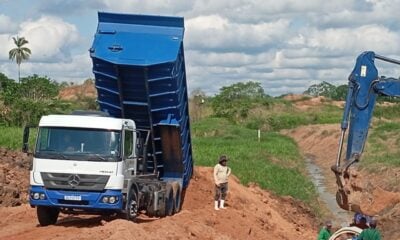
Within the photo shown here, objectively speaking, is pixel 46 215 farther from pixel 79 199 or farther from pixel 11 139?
pixel 11 139

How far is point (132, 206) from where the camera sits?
17.2 meters

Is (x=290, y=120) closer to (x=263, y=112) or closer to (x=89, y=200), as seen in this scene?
(x=263, y=112)

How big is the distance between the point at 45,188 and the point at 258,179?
19147mm

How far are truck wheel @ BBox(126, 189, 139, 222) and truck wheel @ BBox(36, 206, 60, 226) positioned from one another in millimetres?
1809

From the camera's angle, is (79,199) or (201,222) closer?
(79,199)

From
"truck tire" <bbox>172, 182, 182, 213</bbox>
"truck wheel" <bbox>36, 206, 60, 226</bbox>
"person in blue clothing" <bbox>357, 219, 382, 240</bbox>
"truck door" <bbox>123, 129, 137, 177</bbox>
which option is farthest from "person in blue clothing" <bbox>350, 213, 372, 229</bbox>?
"truck wheel" <bbox>36, 206, 60, 226</bbox>

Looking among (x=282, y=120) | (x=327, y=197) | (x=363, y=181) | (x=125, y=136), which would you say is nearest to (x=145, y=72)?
(x=125, y=136)

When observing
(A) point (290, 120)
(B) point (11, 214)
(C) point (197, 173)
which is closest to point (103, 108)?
(B) point (11, 214)

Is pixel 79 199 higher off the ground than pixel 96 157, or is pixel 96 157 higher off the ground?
pixel 96 157

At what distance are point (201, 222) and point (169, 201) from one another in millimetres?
2186

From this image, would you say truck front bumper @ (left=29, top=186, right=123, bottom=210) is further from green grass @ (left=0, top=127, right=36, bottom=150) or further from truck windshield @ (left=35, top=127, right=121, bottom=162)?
green grass @ (left=0, top=127, right=36, bottom=150)

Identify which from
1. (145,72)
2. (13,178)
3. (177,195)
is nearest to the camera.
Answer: (145,72)

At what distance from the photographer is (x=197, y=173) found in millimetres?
25750

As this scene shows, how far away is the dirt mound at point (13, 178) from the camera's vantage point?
22.6m
